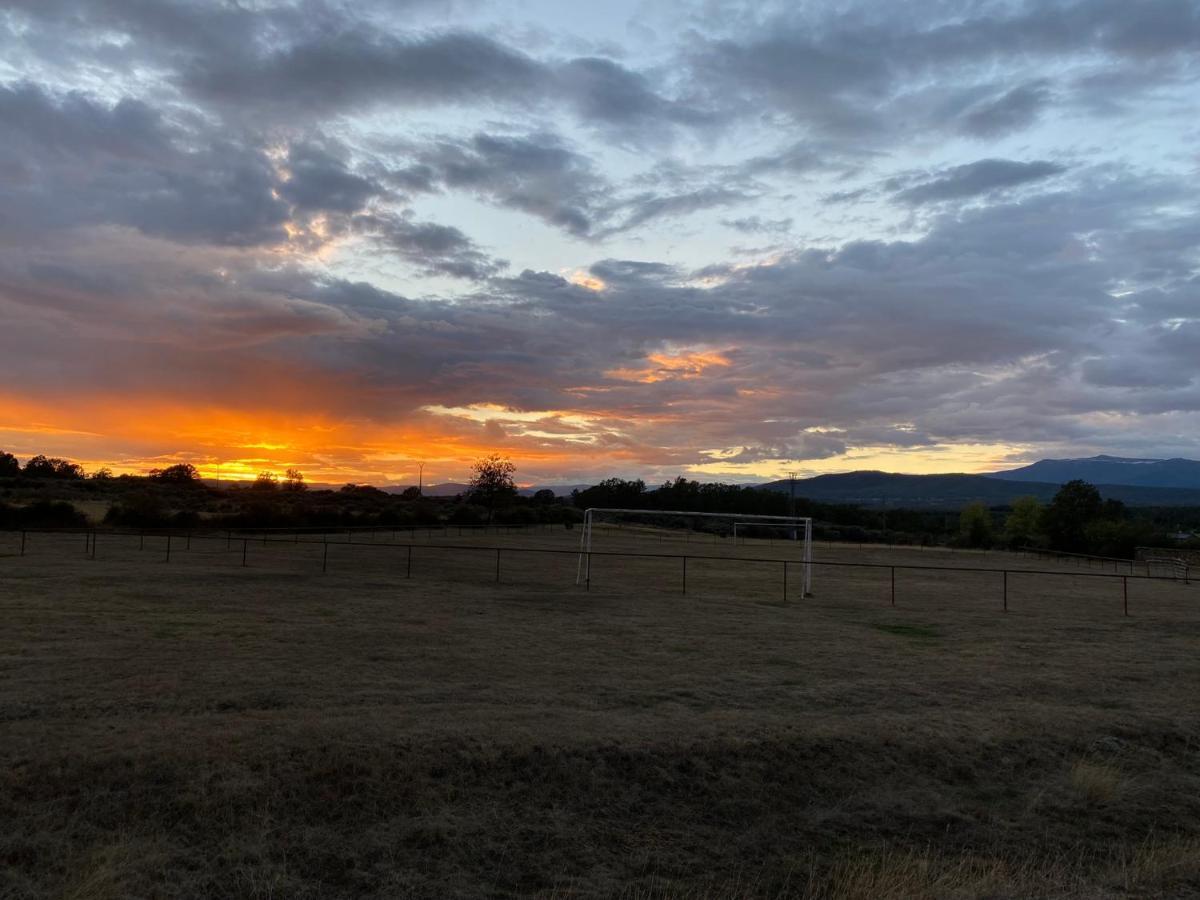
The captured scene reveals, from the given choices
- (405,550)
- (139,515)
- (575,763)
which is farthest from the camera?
(139,515)

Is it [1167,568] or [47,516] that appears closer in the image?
[47,516]

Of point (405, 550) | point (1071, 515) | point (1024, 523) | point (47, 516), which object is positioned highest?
point (1071, 515)

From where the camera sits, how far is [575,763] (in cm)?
947

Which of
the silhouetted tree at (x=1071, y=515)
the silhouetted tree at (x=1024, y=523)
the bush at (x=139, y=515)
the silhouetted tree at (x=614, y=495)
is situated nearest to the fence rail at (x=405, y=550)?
the bush at (x=139, y=515)

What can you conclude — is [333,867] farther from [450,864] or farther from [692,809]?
[692,809]

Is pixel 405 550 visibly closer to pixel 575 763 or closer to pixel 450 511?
pixel 575 763

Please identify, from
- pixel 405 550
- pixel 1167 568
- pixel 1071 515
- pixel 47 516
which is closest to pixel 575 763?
pixel 405 550

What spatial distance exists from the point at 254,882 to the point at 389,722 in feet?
11.4

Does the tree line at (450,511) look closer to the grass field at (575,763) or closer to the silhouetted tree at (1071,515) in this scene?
the silhouetted tree at (1071,515)

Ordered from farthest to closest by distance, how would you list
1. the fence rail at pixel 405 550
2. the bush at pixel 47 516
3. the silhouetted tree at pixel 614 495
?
the silhouetted tree at pixel 614 495
the bush at pixel 47 516
the fence rail at pixel 405 550

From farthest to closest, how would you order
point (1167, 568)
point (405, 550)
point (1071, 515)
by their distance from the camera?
point (1071, 515) < point (1167, 568) < point (405, 550)

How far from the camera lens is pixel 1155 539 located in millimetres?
99938

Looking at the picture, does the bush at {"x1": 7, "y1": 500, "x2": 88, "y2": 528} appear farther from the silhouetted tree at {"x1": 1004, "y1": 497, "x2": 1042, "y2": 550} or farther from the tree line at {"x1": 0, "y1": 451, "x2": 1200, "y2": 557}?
the silhouetted tree at {"x1": 1004, "y1": 497, "x2": 1042, "y2": 550}

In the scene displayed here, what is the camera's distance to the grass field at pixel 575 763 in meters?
7.38
